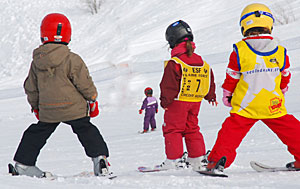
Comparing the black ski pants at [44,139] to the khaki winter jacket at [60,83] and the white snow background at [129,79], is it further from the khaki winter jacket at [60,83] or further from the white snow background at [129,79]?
the white snow background at [129,79]

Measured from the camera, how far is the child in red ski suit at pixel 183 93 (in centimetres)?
412

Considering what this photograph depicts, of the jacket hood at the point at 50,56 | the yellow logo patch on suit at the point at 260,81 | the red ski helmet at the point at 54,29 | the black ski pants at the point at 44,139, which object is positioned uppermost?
the red ski helmet at the point at 54,29

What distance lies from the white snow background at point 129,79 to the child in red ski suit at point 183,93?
0.31 m

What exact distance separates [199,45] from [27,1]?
57.3 ft

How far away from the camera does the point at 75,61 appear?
3764 millimetres

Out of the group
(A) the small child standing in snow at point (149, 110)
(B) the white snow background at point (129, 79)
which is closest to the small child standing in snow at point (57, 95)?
(B) the white snow background at point (129, 79)

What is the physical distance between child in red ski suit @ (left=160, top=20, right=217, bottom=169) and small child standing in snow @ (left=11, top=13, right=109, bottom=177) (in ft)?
2.46

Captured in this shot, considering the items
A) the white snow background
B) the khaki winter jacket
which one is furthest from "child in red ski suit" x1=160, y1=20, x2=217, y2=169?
the khaki winter jacket

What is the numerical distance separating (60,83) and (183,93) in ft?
4.12

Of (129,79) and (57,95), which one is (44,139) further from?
(129,79)

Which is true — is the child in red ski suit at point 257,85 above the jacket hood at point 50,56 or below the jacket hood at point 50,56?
below

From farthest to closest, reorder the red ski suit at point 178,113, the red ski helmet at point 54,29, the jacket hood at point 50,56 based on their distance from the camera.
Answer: the red ski suit at point 178,113, the red ski helmet at point 54,29, the jacket hood at point 50,56

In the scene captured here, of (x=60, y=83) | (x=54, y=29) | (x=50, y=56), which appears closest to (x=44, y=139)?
(x=60, y=83)

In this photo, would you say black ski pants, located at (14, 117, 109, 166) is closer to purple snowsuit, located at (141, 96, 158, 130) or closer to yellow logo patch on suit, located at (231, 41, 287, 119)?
yellow logo patch on suit, located at (231, 41, 287, 119)
